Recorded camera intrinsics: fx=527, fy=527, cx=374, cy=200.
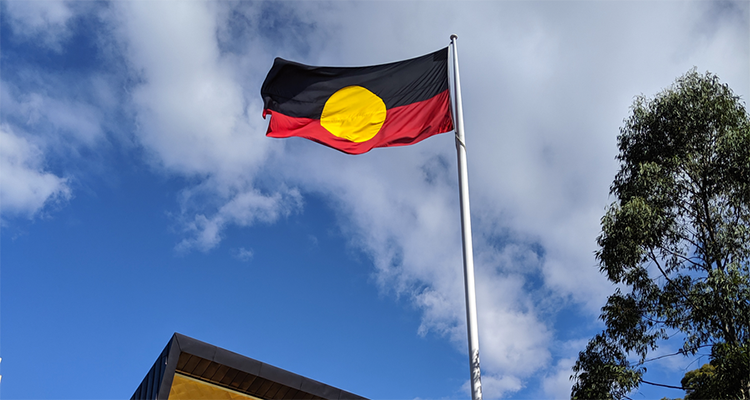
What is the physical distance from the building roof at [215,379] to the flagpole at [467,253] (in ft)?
14.8

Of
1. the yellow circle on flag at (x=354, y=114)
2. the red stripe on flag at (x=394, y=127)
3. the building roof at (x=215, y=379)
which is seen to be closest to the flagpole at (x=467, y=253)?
the red stripe on flag at (x=394, y=127)

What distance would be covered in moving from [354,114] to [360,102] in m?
0.28

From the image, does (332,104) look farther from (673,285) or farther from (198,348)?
(673,285)

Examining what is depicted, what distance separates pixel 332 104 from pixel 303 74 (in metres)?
0.90

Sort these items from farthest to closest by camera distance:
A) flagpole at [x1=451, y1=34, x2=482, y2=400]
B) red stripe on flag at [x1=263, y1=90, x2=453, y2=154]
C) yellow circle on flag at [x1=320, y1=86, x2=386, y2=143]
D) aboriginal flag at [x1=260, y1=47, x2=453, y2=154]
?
yellow circle on flag at [x1=320, y1=86, x2=386, y2=143], aboriginal flag at [x1=260, y1=47, x2=453, y2=154], red stripe on flag at [x1=263, y1=90, x2=453, y2=154], flagpole at [x1=451, y1=34, x2=482, y2=400]

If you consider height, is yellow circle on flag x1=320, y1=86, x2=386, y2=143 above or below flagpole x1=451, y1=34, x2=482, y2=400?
above

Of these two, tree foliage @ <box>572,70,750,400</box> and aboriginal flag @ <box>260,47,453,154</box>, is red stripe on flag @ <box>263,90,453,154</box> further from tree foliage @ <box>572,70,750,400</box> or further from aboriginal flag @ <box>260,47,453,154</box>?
tree foliage @ <box>572,70,750,400</box>

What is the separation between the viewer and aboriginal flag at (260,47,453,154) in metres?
9.16

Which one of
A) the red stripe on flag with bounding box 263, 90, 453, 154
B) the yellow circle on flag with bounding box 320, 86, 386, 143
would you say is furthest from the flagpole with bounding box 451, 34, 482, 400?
the yellow circle on flag with bounding box 320, 86, 386, 143

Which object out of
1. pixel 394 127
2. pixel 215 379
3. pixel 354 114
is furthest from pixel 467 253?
pixel 215 379

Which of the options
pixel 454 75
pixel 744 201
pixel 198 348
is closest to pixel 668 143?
pixel 744 201

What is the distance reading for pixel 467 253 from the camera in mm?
7492

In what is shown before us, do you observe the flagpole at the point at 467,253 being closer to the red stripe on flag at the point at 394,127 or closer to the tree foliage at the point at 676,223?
the red stripe on flag at the point at 394,127

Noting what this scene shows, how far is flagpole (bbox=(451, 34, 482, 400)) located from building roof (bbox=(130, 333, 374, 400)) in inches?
177
